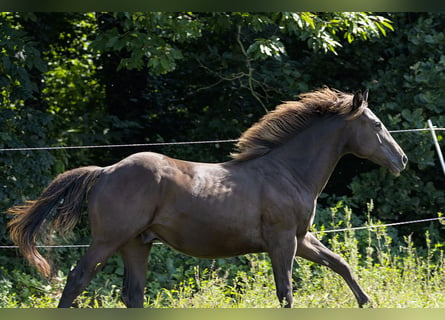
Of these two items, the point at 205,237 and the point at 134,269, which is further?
the point at 134,269

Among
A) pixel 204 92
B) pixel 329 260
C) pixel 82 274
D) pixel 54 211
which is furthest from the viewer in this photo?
pixel 204 92

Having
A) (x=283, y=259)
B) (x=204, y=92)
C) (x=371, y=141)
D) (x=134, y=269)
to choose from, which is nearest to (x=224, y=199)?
(x=283, y=259)

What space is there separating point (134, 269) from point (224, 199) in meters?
0.92

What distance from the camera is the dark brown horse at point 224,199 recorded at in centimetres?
470

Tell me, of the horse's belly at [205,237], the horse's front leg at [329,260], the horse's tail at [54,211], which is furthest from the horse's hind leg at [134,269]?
the horse's front leg at [329,260]

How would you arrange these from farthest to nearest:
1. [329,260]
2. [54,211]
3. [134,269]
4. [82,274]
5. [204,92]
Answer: [204,92] → [329,260] → [134,269] → [54,211] → [82,274]

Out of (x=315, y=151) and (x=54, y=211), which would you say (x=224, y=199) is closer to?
(x=315, y=151)

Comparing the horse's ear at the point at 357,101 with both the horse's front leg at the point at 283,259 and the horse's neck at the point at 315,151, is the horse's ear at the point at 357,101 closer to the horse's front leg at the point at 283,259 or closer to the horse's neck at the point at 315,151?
the horse's neck at the point at 315,151

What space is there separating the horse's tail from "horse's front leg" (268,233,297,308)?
1498 millimetres

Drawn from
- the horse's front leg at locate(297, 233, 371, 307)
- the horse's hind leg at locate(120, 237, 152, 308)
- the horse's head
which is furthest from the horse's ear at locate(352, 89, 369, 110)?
the horse's hind leg at locate(120, 237, 152, 308)

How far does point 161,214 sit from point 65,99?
21.0ft

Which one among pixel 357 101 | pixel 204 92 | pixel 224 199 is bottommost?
pixel 204 92

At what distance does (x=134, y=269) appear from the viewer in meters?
5.11

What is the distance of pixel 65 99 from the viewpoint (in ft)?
35.2
